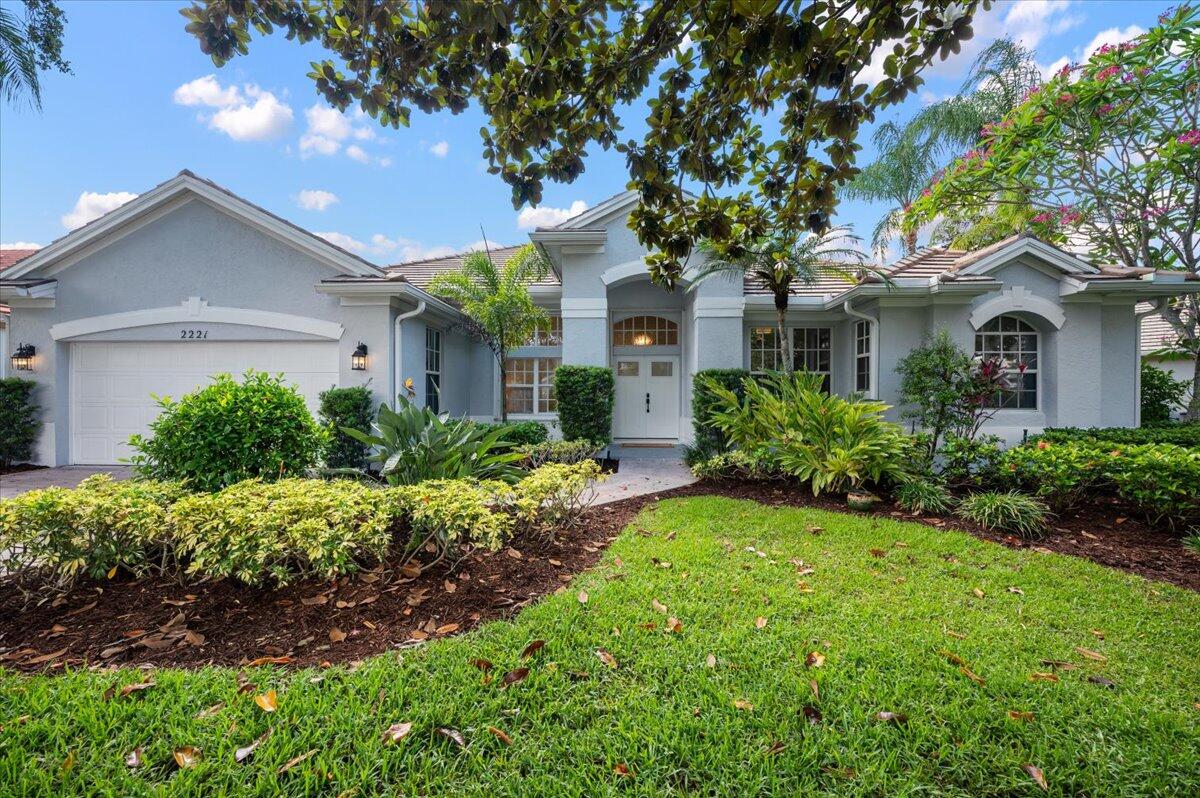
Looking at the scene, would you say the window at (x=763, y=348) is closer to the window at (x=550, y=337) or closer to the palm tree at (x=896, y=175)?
the window at (x=550, y=337)

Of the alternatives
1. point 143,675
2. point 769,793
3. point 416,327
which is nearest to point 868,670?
point 769,793

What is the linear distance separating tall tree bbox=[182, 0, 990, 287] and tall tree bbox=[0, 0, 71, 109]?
9515mm

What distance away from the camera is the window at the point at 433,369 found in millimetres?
11086

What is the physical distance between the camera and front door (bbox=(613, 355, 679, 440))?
1241 centimetres

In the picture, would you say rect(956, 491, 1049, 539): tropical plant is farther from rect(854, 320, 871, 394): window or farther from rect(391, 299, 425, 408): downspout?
rect(391, 299, 425, 408): downspout

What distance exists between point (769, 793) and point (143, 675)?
3.03m

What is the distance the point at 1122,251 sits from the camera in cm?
1195

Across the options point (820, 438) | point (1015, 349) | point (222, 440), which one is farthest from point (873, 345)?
point (222, 440)

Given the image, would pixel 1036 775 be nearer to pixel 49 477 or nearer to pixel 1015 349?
pixel 1015 349

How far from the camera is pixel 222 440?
5.05m

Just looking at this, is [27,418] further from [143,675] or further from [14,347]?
[143,675]

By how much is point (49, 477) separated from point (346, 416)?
5.16 meters

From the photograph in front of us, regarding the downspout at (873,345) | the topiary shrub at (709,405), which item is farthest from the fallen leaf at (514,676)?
the downspout at (873,345)

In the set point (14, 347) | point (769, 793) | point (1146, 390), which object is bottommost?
point (769, 793)
